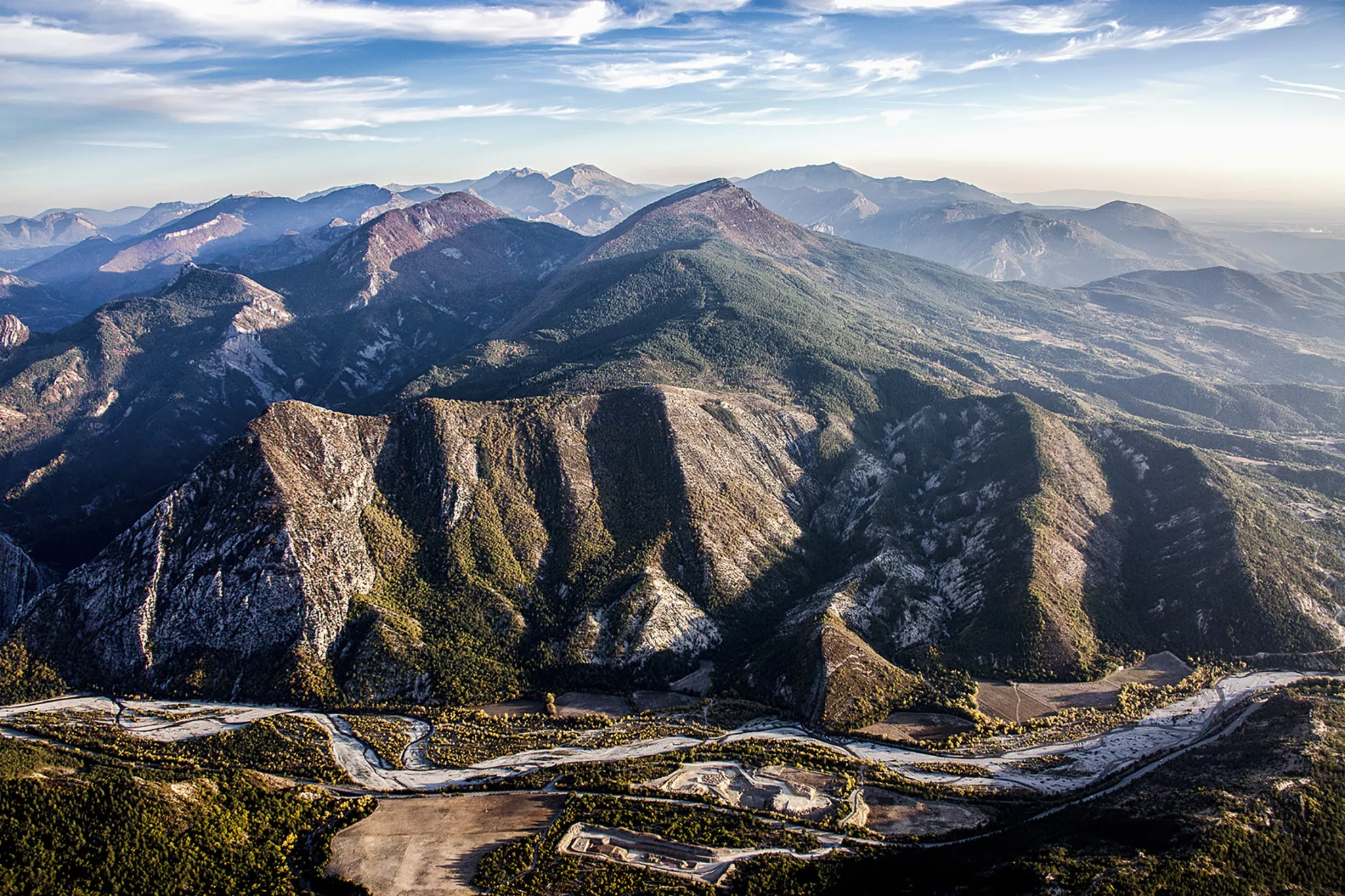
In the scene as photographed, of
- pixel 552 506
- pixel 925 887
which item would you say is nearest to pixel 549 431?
pixel 552 506

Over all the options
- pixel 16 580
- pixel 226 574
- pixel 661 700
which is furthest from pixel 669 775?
pixel 16 580

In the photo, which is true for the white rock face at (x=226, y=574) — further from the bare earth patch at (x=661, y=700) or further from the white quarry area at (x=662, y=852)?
the white quarry area at (x=662, y=852)

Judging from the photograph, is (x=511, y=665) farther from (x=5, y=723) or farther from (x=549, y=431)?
(x=5, y=723)

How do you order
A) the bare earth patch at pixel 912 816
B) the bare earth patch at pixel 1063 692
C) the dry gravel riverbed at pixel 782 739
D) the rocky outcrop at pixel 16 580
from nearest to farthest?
the bare earth patch at pixel 912 816 → the dry gravel riverbed at pixel 782 739 → the bare earth patch at pixel 1063 692 → the rocky outcrop at pixel 16 580

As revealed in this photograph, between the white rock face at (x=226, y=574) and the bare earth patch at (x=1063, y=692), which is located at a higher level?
the white rock face at (x=226, y=574)

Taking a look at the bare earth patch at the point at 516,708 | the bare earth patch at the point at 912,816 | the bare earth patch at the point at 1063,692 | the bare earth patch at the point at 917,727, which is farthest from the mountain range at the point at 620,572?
the bare earth patch at the point at 912,816
